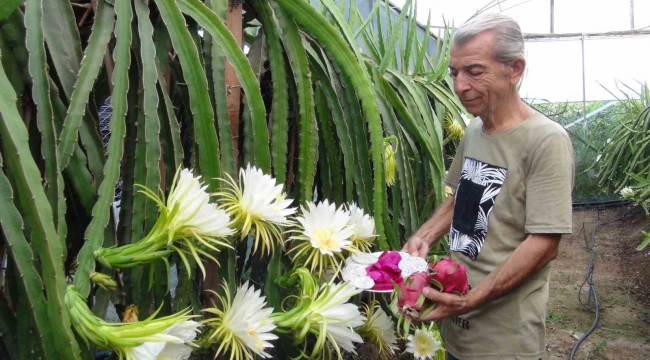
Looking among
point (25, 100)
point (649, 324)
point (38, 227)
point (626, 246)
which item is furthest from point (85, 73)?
point (626, 246)

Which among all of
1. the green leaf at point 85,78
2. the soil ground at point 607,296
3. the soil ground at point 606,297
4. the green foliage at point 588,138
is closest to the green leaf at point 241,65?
the green leaf at point 85,78

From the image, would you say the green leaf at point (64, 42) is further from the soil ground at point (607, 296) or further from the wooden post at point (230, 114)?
the soil ground at point (607, 296)

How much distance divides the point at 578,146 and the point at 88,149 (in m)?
5.99

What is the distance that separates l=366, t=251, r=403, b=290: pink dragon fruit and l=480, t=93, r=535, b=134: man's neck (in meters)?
0.33

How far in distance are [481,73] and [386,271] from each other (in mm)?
373

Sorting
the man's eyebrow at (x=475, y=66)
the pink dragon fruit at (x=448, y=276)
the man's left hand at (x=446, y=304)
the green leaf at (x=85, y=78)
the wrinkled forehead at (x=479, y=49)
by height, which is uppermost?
the wrinkled forehead at (x=479, y=49)

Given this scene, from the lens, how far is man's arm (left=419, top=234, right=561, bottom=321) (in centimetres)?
88

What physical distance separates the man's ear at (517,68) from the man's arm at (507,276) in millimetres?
266

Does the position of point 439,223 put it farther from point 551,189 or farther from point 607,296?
point 607,296

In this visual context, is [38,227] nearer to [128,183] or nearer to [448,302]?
[128,183]

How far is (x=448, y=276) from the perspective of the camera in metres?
0.87

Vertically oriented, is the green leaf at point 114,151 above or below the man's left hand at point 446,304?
above

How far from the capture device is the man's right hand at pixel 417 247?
40.8 inches

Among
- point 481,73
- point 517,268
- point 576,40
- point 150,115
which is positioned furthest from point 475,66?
point 576,40
